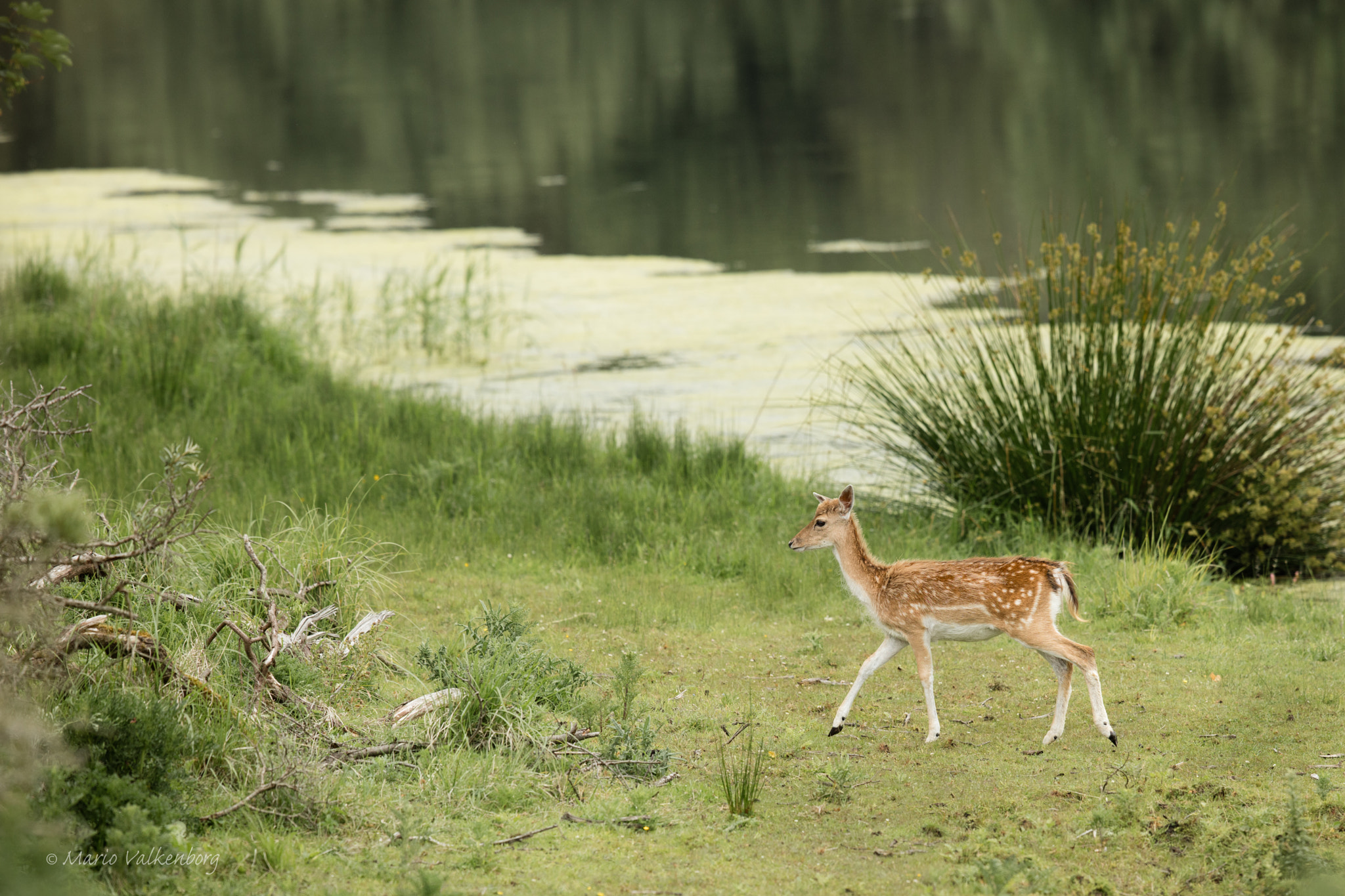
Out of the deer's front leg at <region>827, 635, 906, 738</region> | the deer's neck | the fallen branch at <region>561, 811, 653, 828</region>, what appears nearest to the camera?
the fallen branch at <region>561, 811, 653, 828</region>

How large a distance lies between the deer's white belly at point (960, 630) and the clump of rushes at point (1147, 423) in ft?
10.00

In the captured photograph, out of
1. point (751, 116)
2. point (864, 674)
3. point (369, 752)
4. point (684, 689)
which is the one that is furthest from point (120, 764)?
point (751, 116)

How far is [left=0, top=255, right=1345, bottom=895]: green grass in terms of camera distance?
4.47m

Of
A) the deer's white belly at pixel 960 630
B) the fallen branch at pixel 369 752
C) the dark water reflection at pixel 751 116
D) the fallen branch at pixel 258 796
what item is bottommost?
the fallen branch at pixel 369 752

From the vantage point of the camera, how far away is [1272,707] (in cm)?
588

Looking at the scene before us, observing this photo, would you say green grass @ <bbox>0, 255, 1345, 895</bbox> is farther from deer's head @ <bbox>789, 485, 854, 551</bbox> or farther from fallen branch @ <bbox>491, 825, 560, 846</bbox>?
deer's head @ <bbox>789, 485, 854, 551</bbox>

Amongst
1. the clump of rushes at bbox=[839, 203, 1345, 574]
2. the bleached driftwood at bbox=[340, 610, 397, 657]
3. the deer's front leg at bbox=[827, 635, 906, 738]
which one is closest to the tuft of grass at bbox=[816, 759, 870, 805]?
the deer's front leg at bbox=[827, 635, 906, 738]

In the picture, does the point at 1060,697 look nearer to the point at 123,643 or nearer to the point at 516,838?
the point at 516,838

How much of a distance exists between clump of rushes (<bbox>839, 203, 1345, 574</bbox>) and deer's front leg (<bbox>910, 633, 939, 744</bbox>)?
3.13m

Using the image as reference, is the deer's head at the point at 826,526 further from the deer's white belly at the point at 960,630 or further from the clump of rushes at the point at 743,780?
the clump of rushes at the point at 743,780

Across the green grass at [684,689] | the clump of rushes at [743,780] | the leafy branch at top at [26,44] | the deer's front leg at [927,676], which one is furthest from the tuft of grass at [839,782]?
the leafy branch at top at [26,44]

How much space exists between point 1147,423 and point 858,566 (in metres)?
3.31

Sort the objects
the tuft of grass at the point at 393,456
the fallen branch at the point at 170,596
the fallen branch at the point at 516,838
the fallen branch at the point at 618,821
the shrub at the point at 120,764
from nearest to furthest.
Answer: the shrub at the point at 120,764
the fallen branch at the point at 516,838
the fallen branch at the point at 618,821
the fallen branch at the point at 170,596
the tuft of grass at the point at 393,456

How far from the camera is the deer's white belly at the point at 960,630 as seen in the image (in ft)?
18.1
